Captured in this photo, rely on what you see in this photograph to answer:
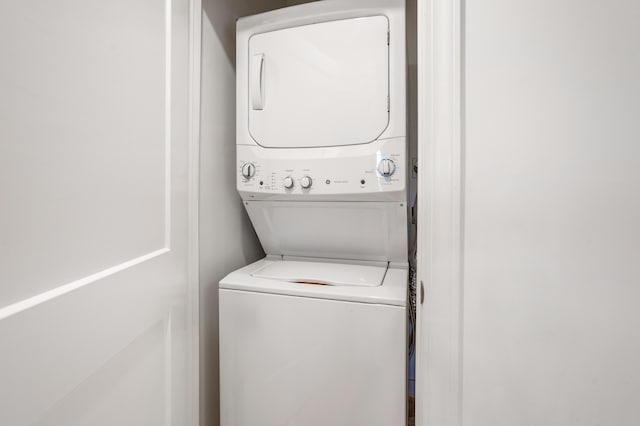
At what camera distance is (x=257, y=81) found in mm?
1365

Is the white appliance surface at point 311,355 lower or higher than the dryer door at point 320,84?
lower

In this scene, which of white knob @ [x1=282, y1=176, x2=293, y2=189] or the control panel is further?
white knob @ [x1=282, y1=176, x2=293, y2=189]

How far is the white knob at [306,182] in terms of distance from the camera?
1315mm
